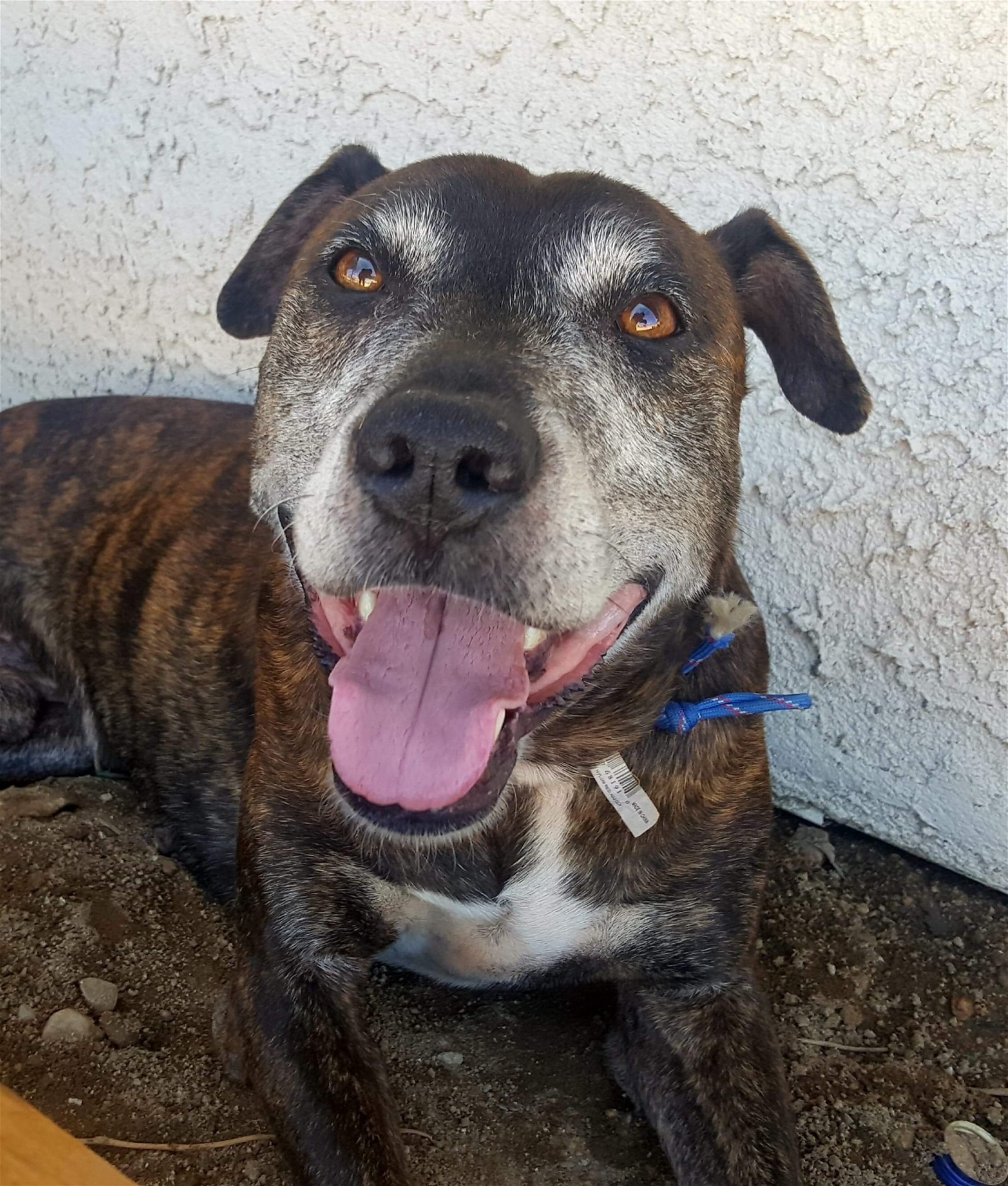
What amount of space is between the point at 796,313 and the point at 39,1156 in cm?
212

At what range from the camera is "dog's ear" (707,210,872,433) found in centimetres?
231

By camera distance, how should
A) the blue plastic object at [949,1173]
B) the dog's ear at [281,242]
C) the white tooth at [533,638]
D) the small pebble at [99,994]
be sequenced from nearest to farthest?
the white tooth at [533,638] → the blue plastic object at [949,1173] → the small pebble at [99,994] → the dog's ear at [281,242]

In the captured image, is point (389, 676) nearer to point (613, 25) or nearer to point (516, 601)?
point (516, 601)

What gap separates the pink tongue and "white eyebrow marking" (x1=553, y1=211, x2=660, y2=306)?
0.66 metres

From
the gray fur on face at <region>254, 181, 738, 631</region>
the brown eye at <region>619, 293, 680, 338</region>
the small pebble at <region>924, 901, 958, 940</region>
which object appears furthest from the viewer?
the small pebble at <region>924, 901, 958, 940</region>

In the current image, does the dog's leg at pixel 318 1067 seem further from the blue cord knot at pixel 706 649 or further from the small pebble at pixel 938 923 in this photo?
the small pebble at pixel 938 923

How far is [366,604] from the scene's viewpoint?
1.78 m

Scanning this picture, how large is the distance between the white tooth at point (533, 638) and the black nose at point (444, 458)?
0.31 meters

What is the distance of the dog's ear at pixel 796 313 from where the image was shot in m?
2.31

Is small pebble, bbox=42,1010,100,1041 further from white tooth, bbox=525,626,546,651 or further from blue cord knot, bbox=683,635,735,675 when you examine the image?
blue cord knot, bbox=683,635,735,675

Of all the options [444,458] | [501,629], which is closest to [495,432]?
[444,458]

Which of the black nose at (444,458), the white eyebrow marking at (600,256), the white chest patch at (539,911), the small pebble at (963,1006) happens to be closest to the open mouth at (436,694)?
the black nose at (444,458)

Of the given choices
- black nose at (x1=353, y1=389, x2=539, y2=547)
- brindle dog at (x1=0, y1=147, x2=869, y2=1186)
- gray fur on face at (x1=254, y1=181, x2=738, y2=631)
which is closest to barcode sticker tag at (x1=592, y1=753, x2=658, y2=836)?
brindle dog at (x1=0, y1=147, x2=869, y2=1186)

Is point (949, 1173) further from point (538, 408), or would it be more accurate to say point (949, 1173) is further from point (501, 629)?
point (538, 408)
